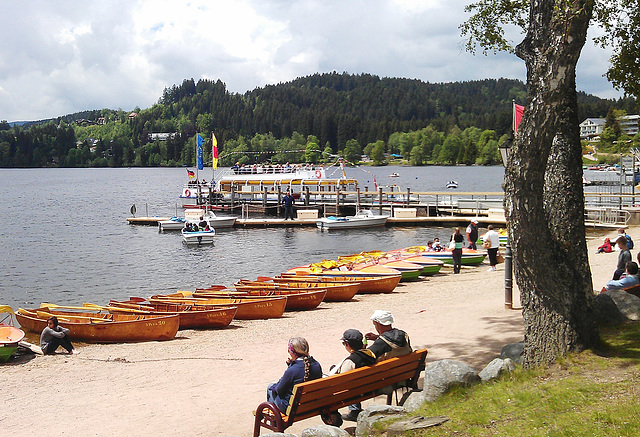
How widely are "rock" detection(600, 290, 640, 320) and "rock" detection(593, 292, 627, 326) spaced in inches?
3.7

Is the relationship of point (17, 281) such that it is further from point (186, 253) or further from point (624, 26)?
point (624, 26)

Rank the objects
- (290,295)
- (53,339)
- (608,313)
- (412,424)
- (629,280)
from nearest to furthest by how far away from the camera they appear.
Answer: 1. (412,424)
2. (608,313)
3. (629,280)
4. (53,339)
5. (290,295)

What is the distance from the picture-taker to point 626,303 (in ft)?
31.6

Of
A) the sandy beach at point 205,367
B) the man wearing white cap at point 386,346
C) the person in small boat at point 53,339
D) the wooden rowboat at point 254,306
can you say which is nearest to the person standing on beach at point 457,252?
the sandy beach at point 205,367

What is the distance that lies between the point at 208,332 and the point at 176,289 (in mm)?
10813

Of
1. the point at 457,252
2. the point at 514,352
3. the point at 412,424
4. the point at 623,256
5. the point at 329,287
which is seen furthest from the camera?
the point at 457,252

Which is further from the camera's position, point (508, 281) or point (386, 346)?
point (508, 281)

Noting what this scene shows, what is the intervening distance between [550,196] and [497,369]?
2.47 m

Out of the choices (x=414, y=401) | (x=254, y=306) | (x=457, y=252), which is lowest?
(x=254, y=306)

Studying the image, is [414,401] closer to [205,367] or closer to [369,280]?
[205,367]

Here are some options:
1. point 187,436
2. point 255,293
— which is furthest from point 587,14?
point 255,293

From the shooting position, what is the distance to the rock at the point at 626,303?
371 inches

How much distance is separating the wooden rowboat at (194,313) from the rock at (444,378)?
28.6 feet

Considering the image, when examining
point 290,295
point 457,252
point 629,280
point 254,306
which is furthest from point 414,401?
point 457,252
